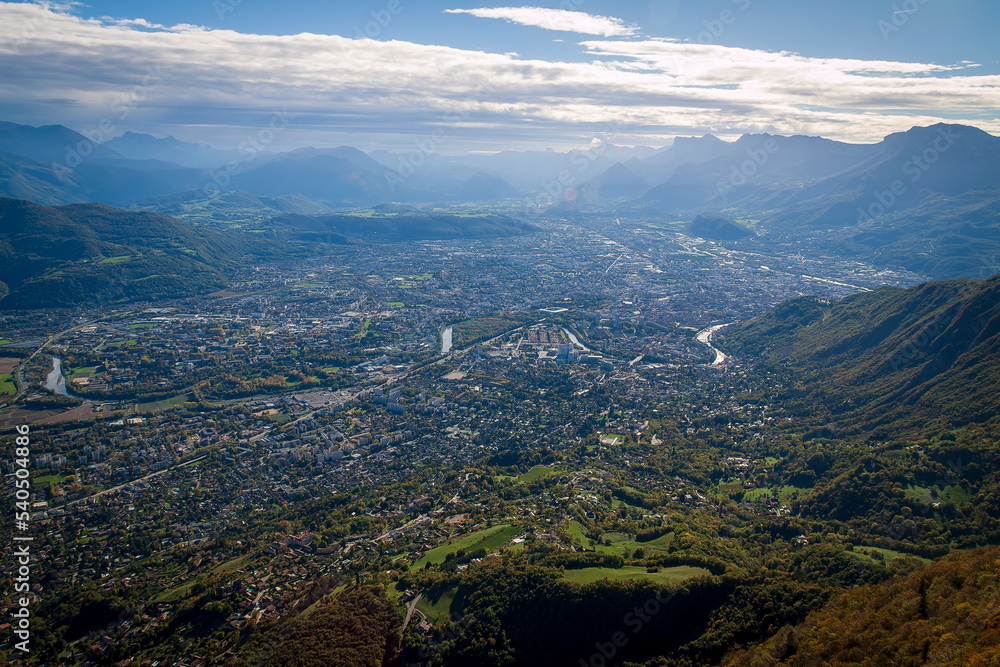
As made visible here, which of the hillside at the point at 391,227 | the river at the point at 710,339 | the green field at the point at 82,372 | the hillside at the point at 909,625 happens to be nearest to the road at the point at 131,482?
the green field at the point at 82,372

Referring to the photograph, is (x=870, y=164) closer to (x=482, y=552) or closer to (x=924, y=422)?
(x=924, y=422)

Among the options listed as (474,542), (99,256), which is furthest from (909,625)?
(99,256)

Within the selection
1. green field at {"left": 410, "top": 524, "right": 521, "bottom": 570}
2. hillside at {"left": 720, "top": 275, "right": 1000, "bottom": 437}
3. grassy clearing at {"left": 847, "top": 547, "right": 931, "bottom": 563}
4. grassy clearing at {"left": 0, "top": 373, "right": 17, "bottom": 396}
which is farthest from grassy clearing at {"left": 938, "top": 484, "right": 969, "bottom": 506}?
grassy clearing at {"left": 0, "top": 373, "right": 17, "bottom": 396}

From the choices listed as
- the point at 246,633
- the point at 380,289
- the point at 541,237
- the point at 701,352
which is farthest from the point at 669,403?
the point at 541,237

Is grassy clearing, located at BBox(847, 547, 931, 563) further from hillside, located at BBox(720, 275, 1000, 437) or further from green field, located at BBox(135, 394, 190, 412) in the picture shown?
green field, located at BBox(135, 394, 190, 412)

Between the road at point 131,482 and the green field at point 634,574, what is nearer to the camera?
the green field at point 634,574

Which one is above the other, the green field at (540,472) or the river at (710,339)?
the river at (710,339)

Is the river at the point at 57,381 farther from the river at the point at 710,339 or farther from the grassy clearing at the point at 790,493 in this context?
the river at the point at 710,339
